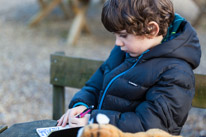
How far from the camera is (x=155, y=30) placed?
1.46 metres

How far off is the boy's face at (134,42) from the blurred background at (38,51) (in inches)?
67.6

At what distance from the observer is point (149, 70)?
1.46m

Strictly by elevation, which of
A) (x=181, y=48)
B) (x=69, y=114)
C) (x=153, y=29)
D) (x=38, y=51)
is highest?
(x=153, y=29)

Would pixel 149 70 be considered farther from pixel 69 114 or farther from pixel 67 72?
pixel 67 72

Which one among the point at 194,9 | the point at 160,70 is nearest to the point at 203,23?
the point at 194,9

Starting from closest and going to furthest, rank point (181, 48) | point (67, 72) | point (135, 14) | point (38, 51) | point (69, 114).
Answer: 1. point (135, 14)
2. point (181, 48)
3. point (69, 114)
4. point (67, 72)
5. point (38, 51)

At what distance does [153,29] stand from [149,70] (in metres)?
0.22

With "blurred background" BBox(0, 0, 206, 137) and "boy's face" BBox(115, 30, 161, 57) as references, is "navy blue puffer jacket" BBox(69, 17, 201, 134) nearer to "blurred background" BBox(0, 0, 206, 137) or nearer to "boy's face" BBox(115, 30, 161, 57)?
"boy's face" BBox(115, 30, 161, 57)

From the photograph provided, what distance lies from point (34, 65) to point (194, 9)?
3682 mm

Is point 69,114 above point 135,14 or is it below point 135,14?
below

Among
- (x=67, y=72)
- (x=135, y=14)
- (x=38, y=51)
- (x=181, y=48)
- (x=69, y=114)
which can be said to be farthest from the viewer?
(x=38, y=51)

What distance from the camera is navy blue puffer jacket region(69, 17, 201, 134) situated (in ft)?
4.47

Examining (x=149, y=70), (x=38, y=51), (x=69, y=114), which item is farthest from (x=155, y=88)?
(x=38, y=51)

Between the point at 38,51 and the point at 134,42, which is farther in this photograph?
the point at 38,51
